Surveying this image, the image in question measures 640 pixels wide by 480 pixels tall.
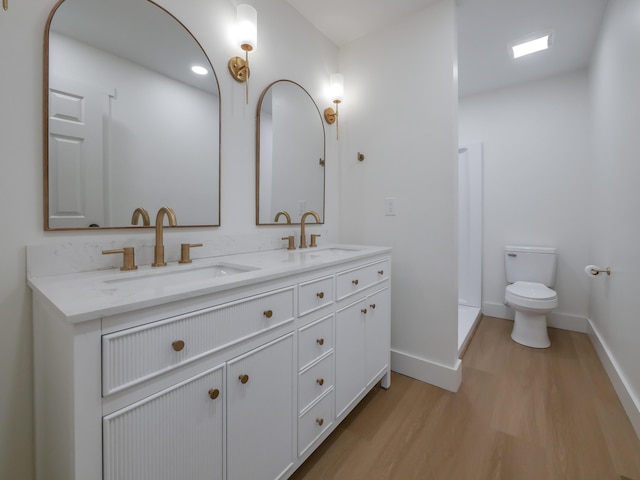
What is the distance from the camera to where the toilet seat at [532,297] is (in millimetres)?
2328

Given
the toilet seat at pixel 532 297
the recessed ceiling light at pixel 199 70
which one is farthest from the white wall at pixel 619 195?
the recessed ceiling light at pixel 199 70

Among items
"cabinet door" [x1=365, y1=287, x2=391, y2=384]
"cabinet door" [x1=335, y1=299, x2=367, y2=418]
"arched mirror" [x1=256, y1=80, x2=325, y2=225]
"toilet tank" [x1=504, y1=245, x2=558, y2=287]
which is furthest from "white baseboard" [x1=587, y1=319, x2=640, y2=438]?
"arched mirror" [x1=256, y1=80, x2=325, y2=225]

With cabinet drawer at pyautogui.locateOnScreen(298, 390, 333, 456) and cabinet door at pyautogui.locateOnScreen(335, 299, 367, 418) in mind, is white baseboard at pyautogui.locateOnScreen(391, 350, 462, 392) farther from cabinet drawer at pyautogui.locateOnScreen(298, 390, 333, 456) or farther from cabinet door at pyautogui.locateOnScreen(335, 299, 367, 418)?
cabinet drawer at pyautogui.locateOnScreen(298, 390, 333, 456)

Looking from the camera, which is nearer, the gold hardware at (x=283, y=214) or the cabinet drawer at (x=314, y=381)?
the cabinet drawer at (x=314, y=381)

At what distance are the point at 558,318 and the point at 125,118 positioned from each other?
382 centimetres

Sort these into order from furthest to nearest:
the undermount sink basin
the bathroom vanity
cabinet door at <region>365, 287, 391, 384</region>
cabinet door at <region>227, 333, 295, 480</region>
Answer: cabinet door at <region>365, 287, 391, 384</region> → the undermount sink basin → cabinet door at <region>227, 333, 295, 480</region> → the bathroom vanity

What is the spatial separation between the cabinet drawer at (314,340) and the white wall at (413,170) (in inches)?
36.1

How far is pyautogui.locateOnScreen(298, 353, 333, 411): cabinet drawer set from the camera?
115 centimetres

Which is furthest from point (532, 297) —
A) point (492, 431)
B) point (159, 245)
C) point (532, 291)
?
point (159, 245)

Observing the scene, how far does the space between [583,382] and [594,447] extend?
0.69 meters

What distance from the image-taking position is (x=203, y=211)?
4.59 ft

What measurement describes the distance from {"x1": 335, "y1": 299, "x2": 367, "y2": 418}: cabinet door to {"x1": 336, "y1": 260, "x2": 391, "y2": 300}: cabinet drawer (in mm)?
83

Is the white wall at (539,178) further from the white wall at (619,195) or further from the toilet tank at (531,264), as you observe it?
the white wall at (619,195)

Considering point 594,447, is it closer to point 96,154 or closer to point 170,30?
point 96,154
